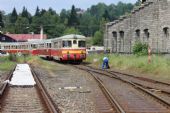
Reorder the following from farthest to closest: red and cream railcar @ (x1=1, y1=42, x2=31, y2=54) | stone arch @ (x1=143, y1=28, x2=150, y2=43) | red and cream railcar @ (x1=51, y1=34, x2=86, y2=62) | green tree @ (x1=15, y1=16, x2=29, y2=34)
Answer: green tree @ (x1=15, y1=16, x2=29, y2=34) < red and cream railcar @ (x1=1, y1=42, x2=31, y2=54) < stone arch @ (x1=143, y1=28, x2=150, y2=43) < red and cream railcar @ (x1=51, y1=34, x2=86, y2=62)

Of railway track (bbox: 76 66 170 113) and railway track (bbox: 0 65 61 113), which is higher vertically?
railway track (bbox: 0 65 61 113)

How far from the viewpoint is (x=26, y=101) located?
581 inches

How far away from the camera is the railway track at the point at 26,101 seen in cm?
1274

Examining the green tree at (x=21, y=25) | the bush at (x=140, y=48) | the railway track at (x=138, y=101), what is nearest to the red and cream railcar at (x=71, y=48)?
the bush at (x=140, y=48)

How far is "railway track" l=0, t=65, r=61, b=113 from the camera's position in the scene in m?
12.7

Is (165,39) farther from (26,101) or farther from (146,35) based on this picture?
(26,101)

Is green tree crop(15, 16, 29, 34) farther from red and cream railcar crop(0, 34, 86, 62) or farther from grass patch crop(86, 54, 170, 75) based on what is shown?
grass patch crop(86, 54, 170, 75)

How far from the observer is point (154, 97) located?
15.5m

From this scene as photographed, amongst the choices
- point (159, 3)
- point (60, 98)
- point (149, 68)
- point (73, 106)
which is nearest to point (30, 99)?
point (60, 98)

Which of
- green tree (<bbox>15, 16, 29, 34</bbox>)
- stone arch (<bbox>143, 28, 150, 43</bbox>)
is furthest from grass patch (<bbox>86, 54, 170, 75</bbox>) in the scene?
green tree (<bbox>15, 16, 29, 34</bbox>)

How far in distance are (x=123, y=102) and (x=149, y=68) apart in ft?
51.6

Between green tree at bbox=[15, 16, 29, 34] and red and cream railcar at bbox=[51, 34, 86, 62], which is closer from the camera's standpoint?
red and cream railcar at bbox=[51, 34, 86, 62]

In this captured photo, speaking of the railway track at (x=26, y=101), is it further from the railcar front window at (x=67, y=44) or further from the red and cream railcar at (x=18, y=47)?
the red and cream railcar at (x=18, y=47)

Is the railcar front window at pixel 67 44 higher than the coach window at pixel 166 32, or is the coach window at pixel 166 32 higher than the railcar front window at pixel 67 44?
the coach window at pixel 166 32
